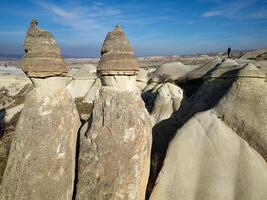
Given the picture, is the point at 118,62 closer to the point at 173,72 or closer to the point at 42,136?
the point at 42,136

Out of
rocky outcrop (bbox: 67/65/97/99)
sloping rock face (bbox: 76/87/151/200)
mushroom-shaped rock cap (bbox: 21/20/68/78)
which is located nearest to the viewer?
sloping rock face (bbox: 76/87/151/200)

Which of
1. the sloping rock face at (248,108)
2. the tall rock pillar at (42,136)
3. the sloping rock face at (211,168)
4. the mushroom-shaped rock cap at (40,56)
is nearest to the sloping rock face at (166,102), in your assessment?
the sloping rock face at (248,108)

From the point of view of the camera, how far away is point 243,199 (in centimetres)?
352

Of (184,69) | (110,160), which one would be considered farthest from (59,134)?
(184,69)

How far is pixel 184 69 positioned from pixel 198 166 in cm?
376

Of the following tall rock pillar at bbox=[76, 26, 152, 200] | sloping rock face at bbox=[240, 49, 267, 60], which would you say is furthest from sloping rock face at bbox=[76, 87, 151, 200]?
sloping rock face at bbox=[240, 49, 267, 60]

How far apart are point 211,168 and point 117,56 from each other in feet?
6.96

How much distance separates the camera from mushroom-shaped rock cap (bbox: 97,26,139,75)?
3527 millimetres

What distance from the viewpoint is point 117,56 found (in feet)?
11.6

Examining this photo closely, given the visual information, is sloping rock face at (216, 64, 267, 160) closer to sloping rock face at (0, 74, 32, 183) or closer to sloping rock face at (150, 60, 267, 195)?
sloping rock face at (150, 60, 267, 195)

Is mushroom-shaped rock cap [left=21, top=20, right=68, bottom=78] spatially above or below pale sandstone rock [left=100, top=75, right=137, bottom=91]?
above

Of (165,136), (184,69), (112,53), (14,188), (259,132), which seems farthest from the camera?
(184,69)

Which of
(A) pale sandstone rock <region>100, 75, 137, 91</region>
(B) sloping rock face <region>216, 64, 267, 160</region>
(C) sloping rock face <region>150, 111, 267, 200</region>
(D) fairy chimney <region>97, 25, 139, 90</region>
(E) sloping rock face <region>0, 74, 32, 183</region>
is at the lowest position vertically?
(E) sloping rock face <region>0, 74, 32, 183</region>

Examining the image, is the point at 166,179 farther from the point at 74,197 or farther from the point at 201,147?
the point at 74,197
